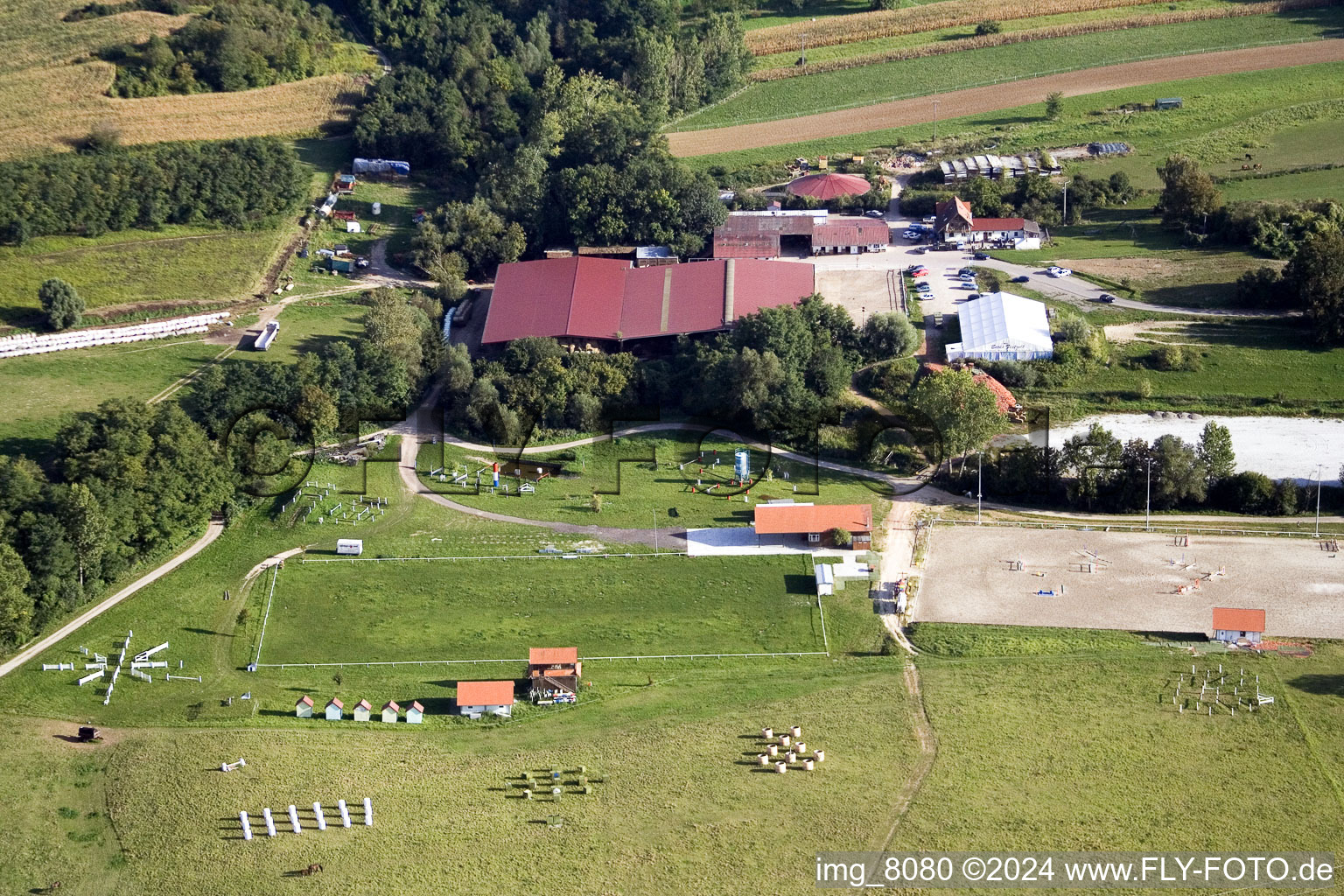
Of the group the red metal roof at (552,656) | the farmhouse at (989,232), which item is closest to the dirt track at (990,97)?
the farmhouse at (989,232)

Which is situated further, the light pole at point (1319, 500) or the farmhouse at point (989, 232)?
the farmhouse at point (989, 232)

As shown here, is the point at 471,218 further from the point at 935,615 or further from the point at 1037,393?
the point at 935,615

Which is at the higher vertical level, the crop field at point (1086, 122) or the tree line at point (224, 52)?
Answer: the tree line at point (224, 52)

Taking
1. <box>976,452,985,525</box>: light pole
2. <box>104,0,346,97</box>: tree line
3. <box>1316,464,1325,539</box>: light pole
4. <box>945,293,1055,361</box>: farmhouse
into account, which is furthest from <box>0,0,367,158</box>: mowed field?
<box>1316,464,1325,539</box>: light pole

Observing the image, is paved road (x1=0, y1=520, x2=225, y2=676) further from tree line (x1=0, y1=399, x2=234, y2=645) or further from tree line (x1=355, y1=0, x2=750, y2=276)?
tree line (x1=355, y1=0, x2=750, y2=276)

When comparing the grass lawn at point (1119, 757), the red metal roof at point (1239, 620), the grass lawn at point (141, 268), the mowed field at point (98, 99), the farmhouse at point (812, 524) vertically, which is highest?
the mowed field at point (98, 99)

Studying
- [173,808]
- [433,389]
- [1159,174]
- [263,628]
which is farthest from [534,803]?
[1159,174]

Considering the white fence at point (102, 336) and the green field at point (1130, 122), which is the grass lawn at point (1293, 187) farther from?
the white fence at point (102, 336)
